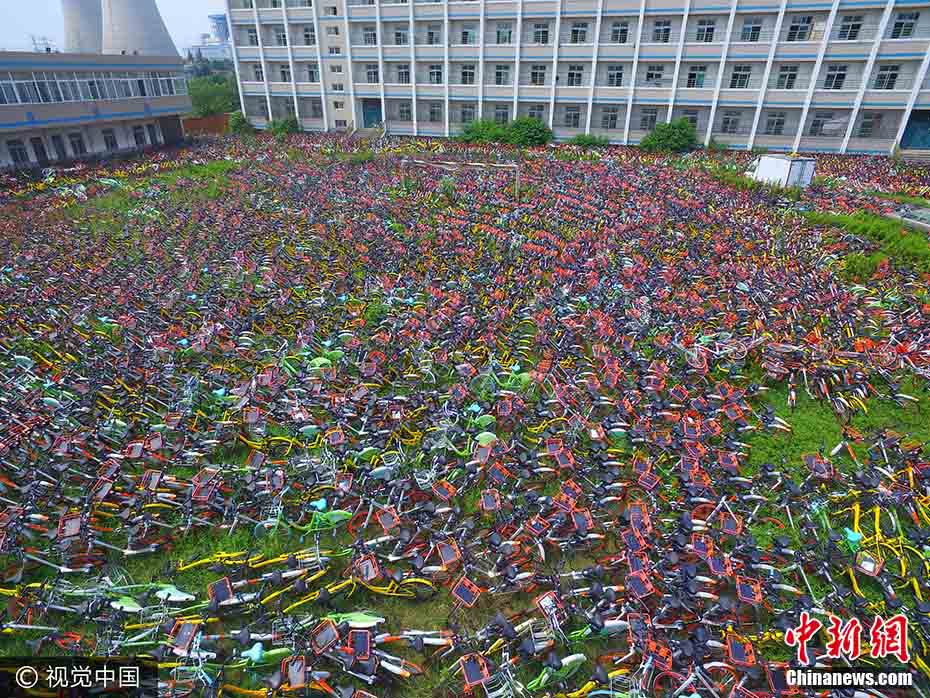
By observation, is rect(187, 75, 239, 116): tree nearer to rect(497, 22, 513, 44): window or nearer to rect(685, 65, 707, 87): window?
rect(497, 22, 513, 44): window

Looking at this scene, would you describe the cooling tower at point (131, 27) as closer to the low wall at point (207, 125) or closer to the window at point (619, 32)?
the low wall at point (207, 125)

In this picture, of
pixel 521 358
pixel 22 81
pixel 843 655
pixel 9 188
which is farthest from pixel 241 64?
pixel 843 655

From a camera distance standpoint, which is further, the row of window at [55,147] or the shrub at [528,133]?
the shrub at [528,133]

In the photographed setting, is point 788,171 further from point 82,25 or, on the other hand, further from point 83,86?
point 82,25

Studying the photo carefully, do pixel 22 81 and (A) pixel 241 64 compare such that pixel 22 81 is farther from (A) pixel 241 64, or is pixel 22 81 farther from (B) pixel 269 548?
(B) pixel 269 548

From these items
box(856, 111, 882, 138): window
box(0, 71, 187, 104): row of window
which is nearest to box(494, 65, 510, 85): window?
box(856, 111, 882, 138): window

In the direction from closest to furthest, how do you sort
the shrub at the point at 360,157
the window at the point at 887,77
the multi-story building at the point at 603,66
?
the shrub at the point at 360,157 < the window at the point at 887,77 < the multi-story building at the point at 603,66

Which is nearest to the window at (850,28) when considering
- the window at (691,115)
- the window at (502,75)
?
the window at (691,115)

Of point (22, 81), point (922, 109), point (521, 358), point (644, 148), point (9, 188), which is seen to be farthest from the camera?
point (644, 148)
